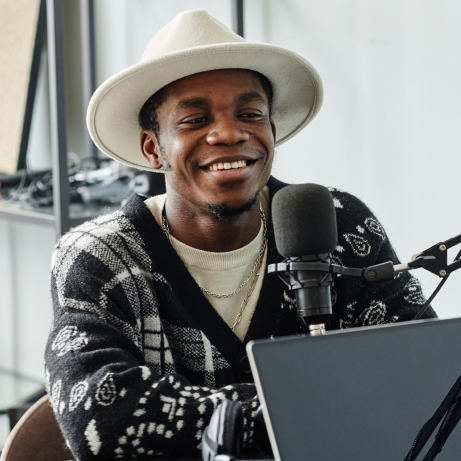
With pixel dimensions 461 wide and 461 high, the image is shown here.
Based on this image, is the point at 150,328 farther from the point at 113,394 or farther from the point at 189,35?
the point at 189,35

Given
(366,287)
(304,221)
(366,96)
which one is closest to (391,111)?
(366,96)

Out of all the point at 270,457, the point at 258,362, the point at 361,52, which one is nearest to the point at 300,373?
the point at 258,362

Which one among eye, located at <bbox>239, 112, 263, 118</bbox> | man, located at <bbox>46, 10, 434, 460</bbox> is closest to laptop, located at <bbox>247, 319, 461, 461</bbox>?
man, located at <bbox>46, 10, 434, 460</bbox>

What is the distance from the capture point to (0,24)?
2414 mm

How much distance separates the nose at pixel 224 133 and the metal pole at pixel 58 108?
0.91 meters

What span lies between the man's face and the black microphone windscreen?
0.45m

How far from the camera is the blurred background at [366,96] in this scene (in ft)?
6.46

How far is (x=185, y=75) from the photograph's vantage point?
1.19m

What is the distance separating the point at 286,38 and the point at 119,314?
172cm

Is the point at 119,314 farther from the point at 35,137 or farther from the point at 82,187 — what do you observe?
the point at 35,137

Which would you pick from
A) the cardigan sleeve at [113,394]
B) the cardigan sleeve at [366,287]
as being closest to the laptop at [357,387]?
the cardigan sleeve at [113,394]

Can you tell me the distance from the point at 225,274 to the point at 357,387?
2.38 feet

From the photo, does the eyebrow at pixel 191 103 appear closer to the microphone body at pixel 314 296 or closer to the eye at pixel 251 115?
the eye at pixel 251 115

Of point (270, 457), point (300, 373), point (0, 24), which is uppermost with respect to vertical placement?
point (0, 24)
